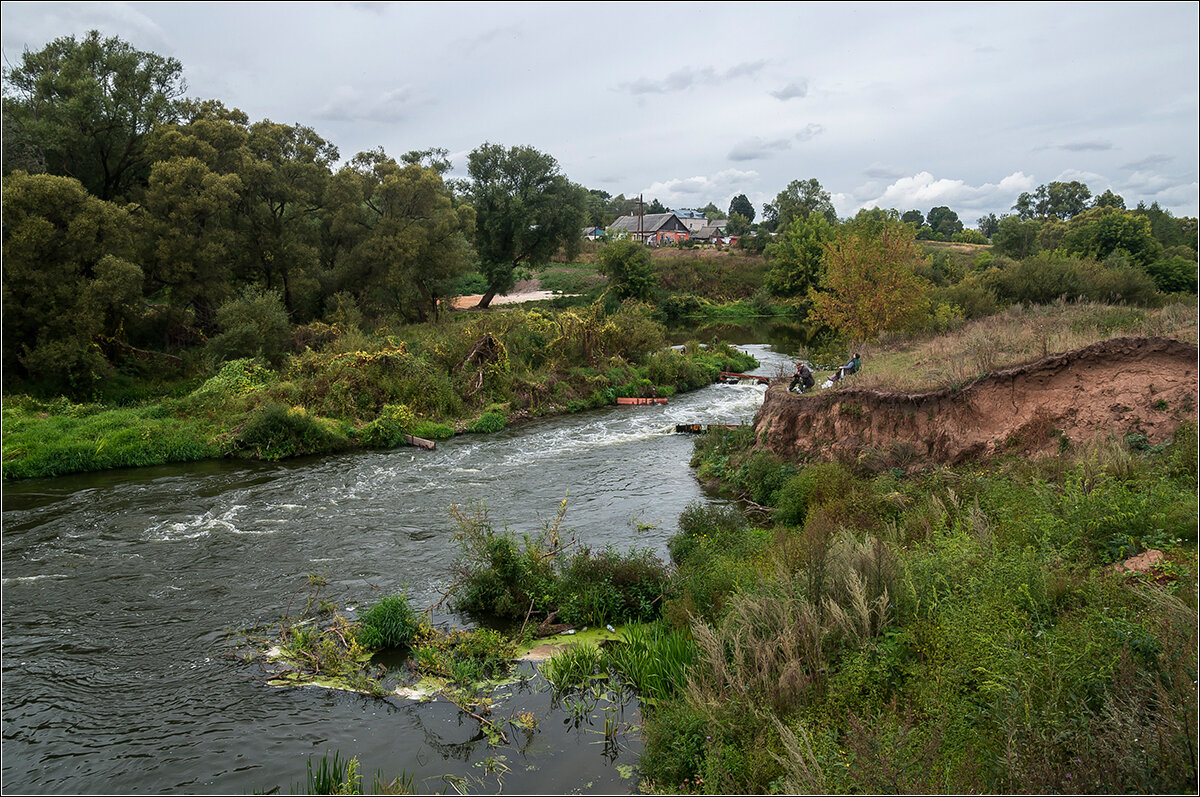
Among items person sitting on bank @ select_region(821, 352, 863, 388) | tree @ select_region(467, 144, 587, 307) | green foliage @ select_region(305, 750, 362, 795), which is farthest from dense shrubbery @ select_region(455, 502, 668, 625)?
tree @ select_region(467, 144, 587, 307)

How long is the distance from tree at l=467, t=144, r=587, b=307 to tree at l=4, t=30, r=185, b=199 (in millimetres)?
22748

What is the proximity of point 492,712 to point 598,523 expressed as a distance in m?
6.85

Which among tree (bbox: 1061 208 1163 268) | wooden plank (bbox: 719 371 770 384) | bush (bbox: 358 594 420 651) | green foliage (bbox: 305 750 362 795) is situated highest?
tree (bbox: 1061 208 1163 268)

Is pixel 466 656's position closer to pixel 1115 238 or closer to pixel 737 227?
pixel 1115 238

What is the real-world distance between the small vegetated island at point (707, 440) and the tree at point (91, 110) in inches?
4.7

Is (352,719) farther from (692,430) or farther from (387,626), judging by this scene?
(692,430)

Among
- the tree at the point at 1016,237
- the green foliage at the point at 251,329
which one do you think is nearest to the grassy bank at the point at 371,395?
the green foliage at the point at 251,329

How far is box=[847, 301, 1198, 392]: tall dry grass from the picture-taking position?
14133 mm

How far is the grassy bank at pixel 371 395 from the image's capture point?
20.5 metres

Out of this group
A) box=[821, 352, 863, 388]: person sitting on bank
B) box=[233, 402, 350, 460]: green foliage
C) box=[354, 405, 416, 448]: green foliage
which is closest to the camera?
box=[821, 352, 863, 388]: person sitting on bank

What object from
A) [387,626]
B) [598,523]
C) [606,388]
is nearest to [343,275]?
[606,388]

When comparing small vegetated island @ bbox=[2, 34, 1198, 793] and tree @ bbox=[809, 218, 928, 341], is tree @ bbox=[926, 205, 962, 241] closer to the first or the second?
small vegetated island @ bbox=[2, 34, 1198, 793]

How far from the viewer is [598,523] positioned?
50.5ft

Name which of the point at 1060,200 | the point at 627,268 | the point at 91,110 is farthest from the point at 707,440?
the point at 1060,200
